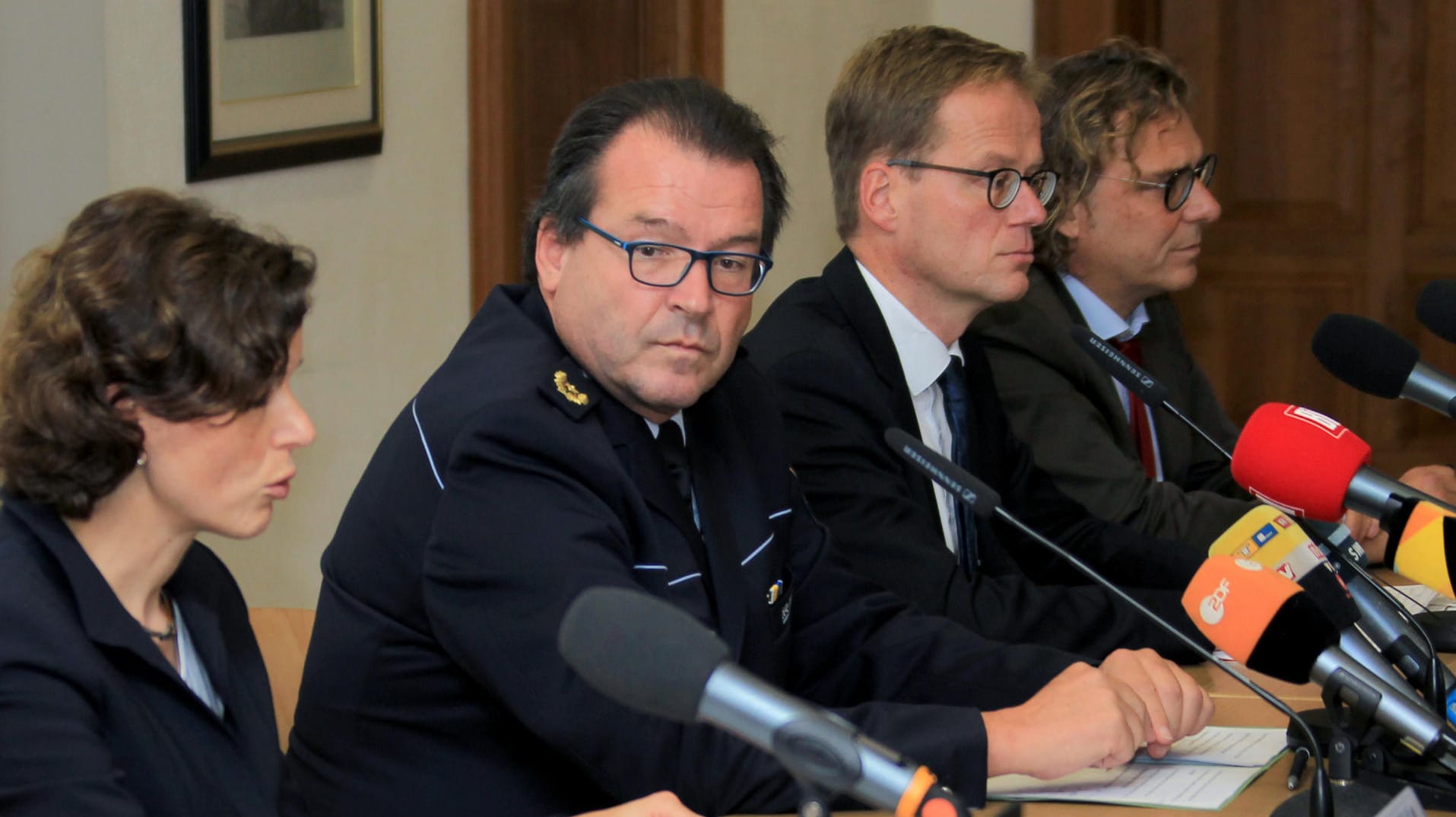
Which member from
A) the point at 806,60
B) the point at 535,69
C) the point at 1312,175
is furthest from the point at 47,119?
the point at 1312,175

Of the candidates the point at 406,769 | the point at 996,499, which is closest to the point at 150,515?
the point at 406,769

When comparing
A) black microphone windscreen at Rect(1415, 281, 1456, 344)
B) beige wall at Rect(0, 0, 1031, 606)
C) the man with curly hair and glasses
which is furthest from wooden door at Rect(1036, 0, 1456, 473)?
black microphone windscreen at Rect(1415, 281, 1456, 344)

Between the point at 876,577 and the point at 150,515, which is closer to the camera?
the point at 150,515

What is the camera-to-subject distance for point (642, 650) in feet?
2.98

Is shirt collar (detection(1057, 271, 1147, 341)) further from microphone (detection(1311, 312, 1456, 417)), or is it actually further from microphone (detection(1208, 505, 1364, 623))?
microphone (detection(1208, 505, 1364, 623))

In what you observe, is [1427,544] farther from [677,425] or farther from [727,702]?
[727,702]

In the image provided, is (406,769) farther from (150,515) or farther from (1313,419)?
(1313,419)

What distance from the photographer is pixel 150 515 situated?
1360 mm

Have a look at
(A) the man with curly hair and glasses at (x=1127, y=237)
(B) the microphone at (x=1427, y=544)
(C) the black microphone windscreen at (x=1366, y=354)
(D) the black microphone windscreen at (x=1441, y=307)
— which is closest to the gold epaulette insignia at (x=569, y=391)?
(B) the microphone at (x=1427, y=544)

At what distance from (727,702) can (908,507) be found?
4.26 ft

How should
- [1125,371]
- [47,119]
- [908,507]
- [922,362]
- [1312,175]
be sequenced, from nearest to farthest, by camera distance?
[1125,371]
[908,507]
[47,119]
[922,362]
[1312,175]

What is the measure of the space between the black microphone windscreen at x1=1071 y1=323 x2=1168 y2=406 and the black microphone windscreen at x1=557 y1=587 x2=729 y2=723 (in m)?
1.15

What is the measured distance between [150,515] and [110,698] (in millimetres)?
156

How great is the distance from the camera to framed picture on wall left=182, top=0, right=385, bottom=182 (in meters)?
2.52
